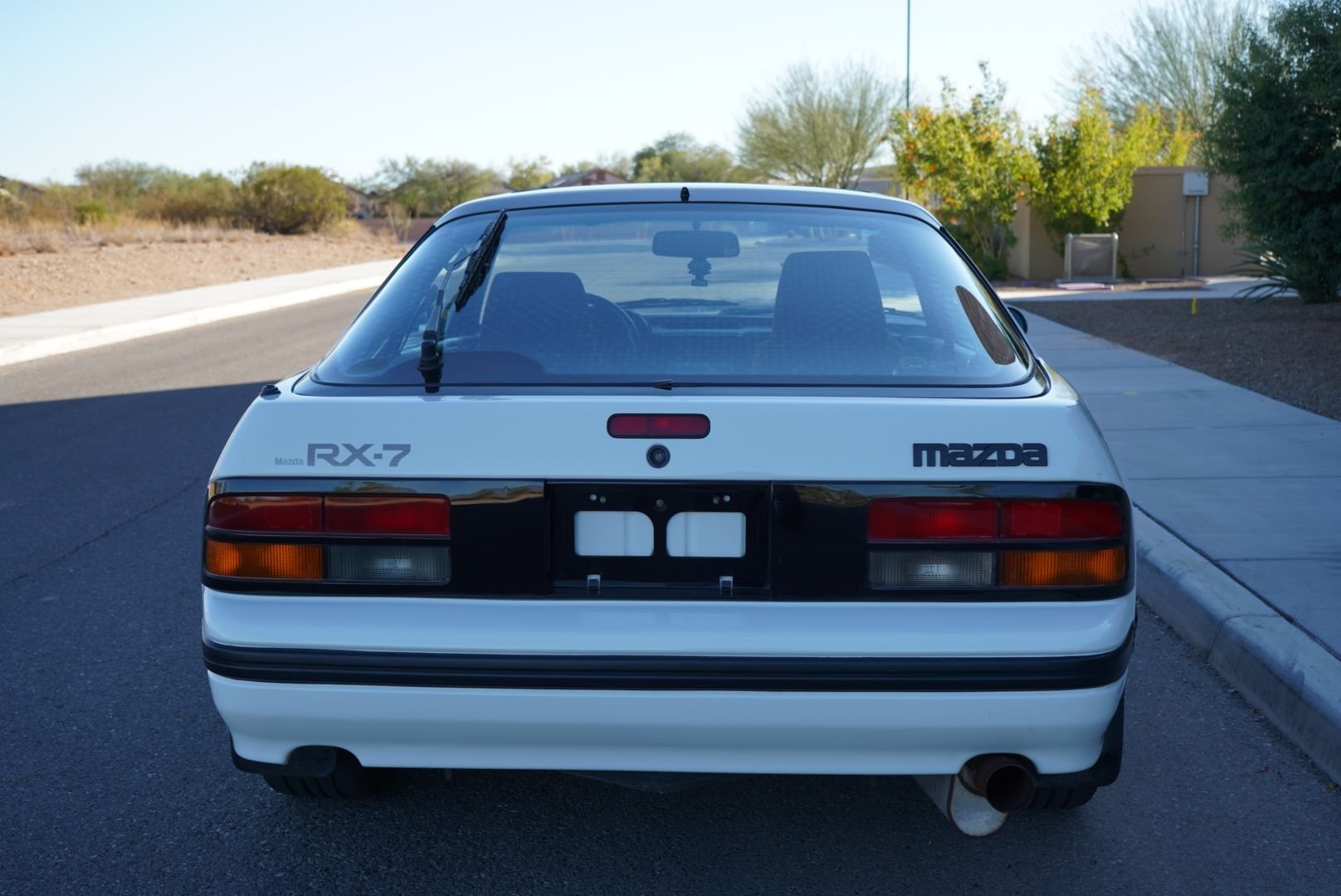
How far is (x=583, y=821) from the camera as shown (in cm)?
358

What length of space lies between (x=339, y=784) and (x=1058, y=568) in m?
1.84

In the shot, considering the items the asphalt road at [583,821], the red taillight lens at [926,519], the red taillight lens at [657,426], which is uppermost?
the red taillight lens at [657,426]

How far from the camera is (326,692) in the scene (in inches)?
115

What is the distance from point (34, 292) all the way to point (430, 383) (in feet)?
74.8

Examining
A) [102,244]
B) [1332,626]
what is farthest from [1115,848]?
[102,244]

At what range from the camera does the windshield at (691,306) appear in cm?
325

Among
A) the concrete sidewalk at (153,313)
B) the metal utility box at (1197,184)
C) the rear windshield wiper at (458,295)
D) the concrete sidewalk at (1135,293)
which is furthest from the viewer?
the metal utility box at (1197,184)

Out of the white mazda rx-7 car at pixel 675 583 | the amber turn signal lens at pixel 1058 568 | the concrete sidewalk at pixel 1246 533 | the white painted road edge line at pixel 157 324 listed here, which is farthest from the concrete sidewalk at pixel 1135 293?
the white mazda rx-7 car at pixel 675 583

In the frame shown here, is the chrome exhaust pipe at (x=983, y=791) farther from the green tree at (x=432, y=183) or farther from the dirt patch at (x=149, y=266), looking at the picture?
the green tree at (x=432, y=183)

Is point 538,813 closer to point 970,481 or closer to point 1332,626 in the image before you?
point 970,481

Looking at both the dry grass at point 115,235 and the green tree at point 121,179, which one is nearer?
the dry grass at point 115,235

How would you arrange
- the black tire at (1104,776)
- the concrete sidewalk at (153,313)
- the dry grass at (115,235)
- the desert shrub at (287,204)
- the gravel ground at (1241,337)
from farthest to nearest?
the desert shrub at (287,204)
the dry grass at (115,235)
the concrete sidewalk at (153,313)
the gravel ground at (1241,337)
the black tire at (1104,776)

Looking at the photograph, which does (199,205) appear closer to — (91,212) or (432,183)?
(91,212)

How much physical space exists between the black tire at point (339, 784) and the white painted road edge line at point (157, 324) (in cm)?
909
